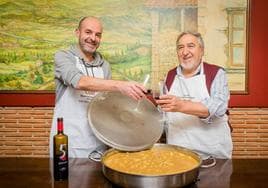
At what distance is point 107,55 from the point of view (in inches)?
128

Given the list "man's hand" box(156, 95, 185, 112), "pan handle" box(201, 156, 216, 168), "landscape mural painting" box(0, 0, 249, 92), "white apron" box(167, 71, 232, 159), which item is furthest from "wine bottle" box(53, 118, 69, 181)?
"landscape mural painting" box(0, 0, 249, 92)

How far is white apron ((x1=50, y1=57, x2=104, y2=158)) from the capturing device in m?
2.20

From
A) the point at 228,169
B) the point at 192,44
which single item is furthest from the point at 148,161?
the point at 192,44

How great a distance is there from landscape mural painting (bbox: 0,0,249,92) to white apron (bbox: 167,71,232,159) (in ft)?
3.23

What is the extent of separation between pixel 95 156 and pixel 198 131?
72cm

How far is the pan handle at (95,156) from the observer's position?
192 centimetres

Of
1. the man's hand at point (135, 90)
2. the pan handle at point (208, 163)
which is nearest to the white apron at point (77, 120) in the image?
the man's hand at point (135, 90)

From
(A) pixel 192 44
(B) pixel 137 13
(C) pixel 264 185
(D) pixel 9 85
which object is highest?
(B) pixel 137 13

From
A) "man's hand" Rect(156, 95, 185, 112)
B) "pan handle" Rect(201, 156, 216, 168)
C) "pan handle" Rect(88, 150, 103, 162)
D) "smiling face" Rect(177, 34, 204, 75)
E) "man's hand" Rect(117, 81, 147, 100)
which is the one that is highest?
"smiling face" Rect(177, 34, 204, 75)

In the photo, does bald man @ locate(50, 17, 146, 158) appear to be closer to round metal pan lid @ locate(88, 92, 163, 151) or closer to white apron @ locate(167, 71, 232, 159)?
round metal pan lid @ locate(88, 92, 163, 151)

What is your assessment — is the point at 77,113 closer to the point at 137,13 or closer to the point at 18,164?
the point at 18,164

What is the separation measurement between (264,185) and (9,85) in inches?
103

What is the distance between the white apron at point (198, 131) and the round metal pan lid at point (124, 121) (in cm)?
42

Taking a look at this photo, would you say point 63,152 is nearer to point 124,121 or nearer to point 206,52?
point 124,121
